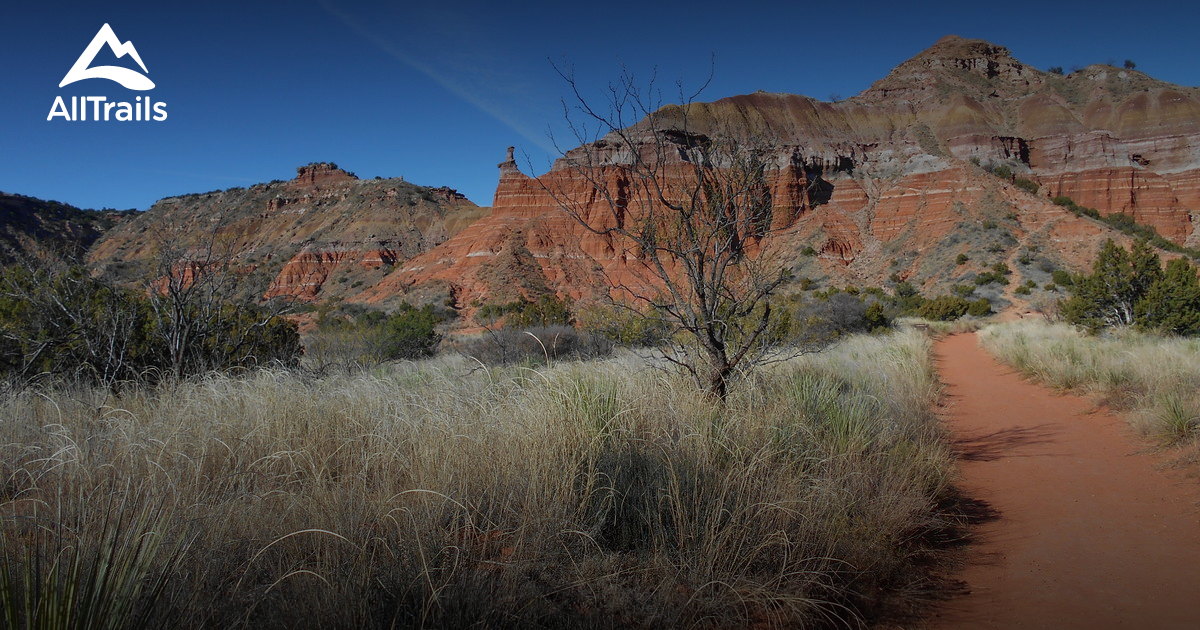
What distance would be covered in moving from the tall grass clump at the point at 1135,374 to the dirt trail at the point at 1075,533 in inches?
13.5

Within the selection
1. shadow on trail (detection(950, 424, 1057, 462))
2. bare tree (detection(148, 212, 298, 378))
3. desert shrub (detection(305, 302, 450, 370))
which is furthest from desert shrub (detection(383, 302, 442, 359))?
shadow on trail (detection(950, 424, 1057, 462))

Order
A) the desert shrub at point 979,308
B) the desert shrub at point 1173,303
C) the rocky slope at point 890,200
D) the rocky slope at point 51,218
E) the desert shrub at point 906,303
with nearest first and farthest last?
the desert shrub at point 1173,303
the desert shrub at point 979,308
the desert shrub at point 906,303
the rocky slope at point 890,200
the rocky slope at point 51,218

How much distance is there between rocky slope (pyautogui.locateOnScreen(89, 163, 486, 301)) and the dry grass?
181ft

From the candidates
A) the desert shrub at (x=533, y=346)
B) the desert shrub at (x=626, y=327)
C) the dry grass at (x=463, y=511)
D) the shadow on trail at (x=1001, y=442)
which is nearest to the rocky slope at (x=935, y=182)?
the desert shrub at (x=533, y=346)

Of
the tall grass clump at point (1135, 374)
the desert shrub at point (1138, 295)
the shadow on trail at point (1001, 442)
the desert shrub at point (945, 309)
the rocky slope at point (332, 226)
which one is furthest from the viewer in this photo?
the rocky slope at point (332, 226)

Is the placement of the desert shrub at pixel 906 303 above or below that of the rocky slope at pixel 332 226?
below

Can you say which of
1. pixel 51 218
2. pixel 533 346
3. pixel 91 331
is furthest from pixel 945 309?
pixel 51 218

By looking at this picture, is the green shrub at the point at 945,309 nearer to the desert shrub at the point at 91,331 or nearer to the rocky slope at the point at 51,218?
the desert shrub at the point at 91,331

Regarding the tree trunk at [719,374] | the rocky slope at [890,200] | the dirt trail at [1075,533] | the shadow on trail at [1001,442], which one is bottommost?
the shadow on trail at [1001,442]

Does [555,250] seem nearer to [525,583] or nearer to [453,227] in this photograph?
[453,227]

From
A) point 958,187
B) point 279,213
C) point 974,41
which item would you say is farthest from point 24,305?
point 974,41

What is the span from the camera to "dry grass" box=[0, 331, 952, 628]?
221 centimetres

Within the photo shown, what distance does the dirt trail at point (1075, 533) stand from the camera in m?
2.96

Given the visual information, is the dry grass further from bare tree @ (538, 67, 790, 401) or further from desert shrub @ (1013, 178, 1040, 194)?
desert shrub @ (1013, 178, 1040, 194)
